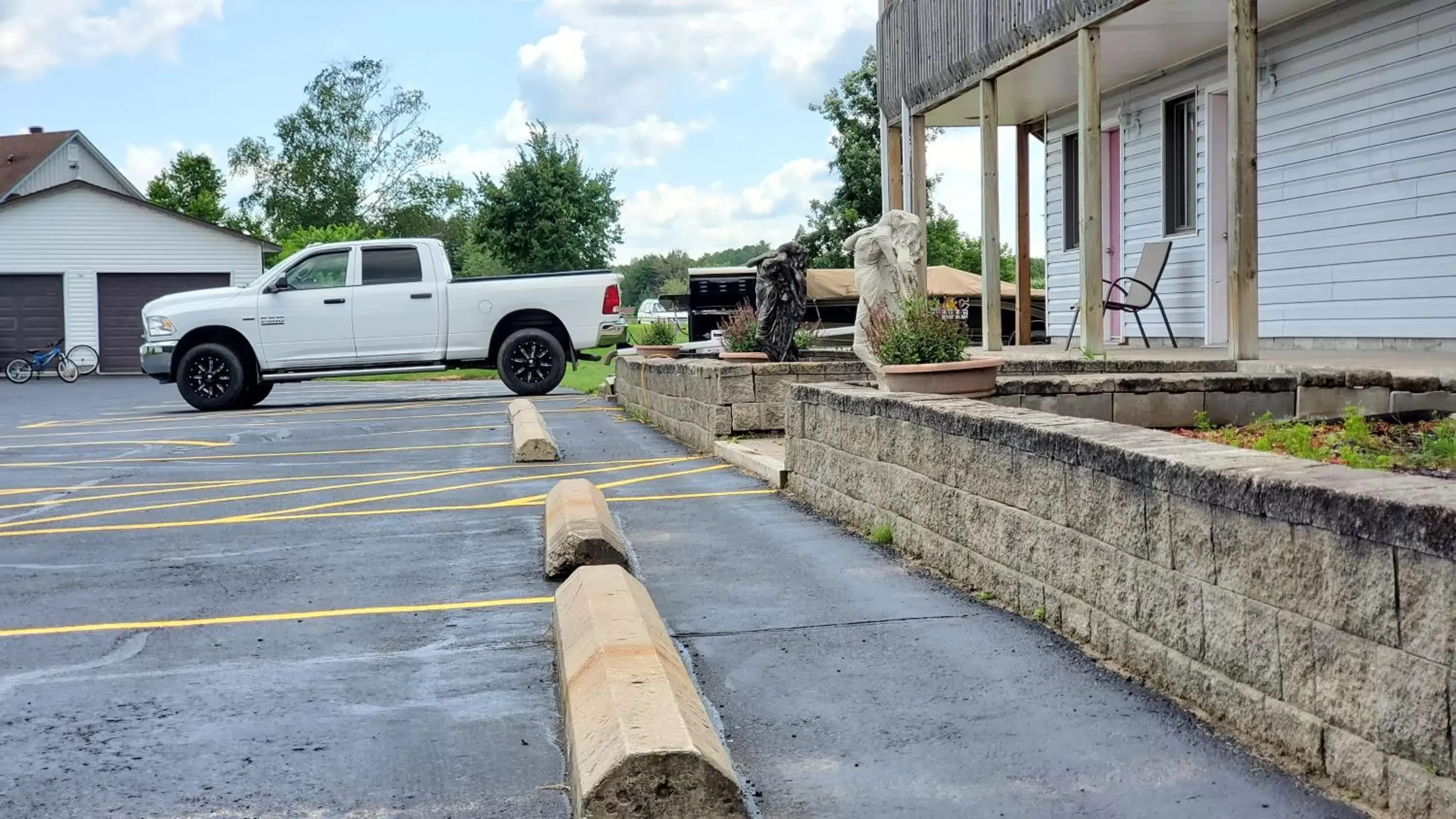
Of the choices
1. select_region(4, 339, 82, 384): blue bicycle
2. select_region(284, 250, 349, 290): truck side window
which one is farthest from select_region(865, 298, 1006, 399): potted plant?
select_region(4, 339, 82, 384): blue bicycle

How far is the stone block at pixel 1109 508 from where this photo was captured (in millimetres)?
4664

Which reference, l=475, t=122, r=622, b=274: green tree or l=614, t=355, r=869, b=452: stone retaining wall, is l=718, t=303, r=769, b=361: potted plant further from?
l=475, t=122, r=622, b=274: green tree

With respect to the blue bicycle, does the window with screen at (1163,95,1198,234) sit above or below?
above

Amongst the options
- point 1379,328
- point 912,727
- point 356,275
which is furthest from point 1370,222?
point 356,275

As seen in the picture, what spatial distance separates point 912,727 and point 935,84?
Answer: 530 inches

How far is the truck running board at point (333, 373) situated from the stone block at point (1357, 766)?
17.7 m


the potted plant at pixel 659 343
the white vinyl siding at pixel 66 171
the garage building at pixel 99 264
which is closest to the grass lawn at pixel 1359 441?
the potted plant at pixel 659 343

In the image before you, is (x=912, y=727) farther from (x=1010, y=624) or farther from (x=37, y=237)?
(x=37, y=237)

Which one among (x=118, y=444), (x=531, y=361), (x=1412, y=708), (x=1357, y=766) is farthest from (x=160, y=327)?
(x=1412, y=708)

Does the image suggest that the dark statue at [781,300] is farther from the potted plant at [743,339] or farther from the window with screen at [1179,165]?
the window with screen at [1179,165]

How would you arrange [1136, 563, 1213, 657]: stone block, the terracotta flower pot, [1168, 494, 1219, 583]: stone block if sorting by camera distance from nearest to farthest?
[1168, 494, 1219, 583]: stone block, [1136, 563, 1213, 657]: stone block, the terracotta flower pot

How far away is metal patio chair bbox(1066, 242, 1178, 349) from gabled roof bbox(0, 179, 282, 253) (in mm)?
29548

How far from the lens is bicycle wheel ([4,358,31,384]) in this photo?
35.7m

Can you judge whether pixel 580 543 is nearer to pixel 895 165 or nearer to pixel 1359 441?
pixel 1359 441
